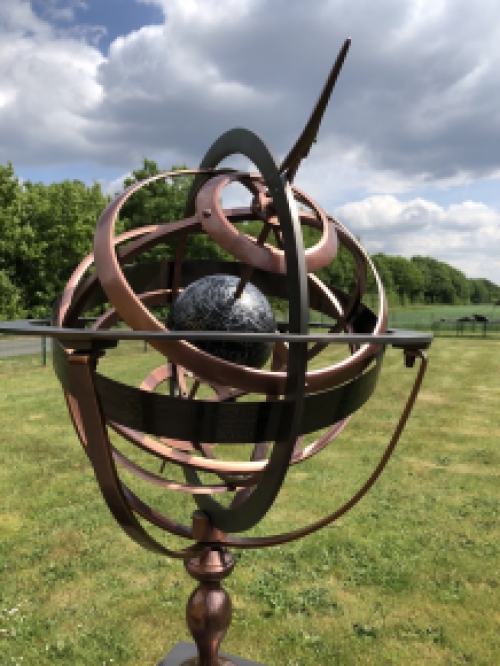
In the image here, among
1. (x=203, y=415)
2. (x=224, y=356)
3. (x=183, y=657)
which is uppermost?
(x=224, y=356)

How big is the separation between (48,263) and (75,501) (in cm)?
2377

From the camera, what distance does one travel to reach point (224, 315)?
3.26m

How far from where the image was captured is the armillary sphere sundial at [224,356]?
2729mm

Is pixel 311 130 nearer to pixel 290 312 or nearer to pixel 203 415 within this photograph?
pixel 290 312

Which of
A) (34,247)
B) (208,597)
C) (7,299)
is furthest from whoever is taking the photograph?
(34,247)

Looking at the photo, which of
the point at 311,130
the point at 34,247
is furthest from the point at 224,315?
the point at 34,247

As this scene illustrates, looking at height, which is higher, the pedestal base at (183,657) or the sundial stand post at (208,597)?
the sundial stand post at (208,597)

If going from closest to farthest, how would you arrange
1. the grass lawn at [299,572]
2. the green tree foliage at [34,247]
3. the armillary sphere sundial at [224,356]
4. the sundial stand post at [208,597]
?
1. the armillary sphere sundial at [224,356]
2. the sundial stand post at [208,597]
3. the grass lawn at [299,572]
4. the green tree foliage at [34,247]

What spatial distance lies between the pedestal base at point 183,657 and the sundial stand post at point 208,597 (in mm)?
407

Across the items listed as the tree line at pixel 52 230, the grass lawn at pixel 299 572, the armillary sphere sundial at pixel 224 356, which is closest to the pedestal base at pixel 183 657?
the armillary sphere sundial at pixel 224 356

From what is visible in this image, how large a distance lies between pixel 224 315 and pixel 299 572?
399 centimetres

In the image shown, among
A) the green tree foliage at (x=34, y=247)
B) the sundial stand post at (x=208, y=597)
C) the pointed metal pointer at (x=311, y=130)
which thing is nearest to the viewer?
the pointed metal pointer at (x=311, y=130)

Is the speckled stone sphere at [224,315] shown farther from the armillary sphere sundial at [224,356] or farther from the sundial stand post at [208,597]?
the sundial stand post at [208,597]

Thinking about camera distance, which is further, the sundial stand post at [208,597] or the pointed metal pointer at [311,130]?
the sundial stand post at [208,597]
